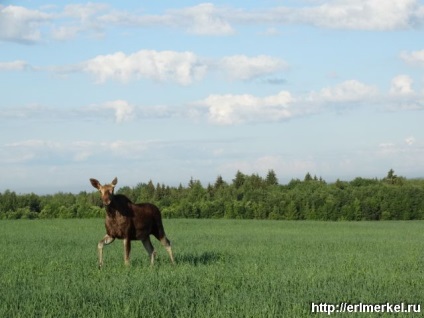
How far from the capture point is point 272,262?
18172mm

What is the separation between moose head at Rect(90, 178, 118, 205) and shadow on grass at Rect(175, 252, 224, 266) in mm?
2931

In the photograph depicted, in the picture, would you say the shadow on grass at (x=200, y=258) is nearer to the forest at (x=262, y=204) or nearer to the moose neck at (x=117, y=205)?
the moose neck at (x=117, y=205)

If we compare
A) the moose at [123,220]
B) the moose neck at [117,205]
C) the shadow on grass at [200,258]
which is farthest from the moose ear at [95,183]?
the shadow on grass at [200,258]

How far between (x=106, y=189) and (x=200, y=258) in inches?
180

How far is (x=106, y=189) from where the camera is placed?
624 inches

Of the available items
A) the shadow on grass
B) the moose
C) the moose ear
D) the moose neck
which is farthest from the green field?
the moose ear

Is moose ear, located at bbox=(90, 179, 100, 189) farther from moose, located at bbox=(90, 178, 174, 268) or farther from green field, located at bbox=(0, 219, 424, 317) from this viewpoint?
green field, located at bbox=(0, 219, 424, 317)

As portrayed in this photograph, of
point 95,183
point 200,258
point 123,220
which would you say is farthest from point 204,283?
point 200,258

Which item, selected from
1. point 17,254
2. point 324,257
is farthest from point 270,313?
point 17,254

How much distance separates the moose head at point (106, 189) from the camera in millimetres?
15820

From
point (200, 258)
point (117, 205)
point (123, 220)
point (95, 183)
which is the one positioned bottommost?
point (200, 258)

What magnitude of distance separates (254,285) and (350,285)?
182 cm

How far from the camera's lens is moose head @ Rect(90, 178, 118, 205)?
15820 mm

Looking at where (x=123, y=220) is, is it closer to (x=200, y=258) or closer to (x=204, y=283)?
(x=204, y=283)
